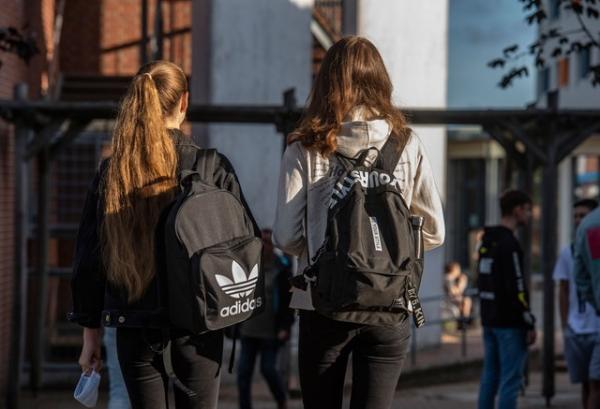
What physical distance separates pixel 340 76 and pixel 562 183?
2984 cm

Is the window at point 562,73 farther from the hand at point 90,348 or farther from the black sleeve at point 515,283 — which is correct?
the hand at point 90,348

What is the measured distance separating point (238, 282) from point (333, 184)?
47 cm

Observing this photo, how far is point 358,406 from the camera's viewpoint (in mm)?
3852

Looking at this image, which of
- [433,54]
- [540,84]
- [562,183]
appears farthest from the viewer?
[540,84]

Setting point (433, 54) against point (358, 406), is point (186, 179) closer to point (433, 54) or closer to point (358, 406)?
point (358, 406)

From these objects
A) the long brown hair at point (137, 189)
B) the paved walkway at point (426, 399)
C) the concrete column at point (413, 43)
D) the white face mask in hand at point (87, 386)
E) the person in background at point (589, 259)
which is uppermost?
the concrete column at point (413, 43)

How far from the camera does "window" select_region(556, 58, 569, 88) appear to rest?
37.8 metres

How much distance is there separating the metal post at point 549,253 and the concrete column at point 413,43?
10.9 feet

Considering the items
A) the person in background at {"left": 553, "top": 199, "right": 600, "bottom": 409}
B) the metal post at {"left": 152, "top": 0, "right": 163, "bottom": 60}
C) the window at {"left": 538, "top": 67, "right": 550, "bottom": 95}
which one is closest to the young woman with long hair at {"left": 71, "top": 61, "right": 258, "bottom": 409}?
the person in background at {"left": 553, "top": 199, "right": 600, "bottom": 409}

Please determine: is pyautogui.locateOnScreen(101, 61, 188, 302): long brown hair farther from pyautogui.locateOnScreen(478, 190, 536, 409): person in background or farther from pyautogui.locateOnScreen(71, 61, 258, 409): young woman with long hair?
pyautogui.locateOnScreen(478, 190, 536, 409): person in background

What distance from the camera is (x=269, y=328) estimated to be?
32.5 feet

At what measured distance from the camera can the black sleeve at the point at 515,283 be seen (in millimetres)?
7730

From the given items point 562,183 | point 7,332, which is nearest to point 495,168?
point 562,183

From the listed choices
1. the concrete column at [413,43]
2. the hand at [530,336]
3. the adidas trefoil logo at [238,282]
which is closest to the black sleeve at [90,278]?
the adidas trefoil logo at [238,282]
